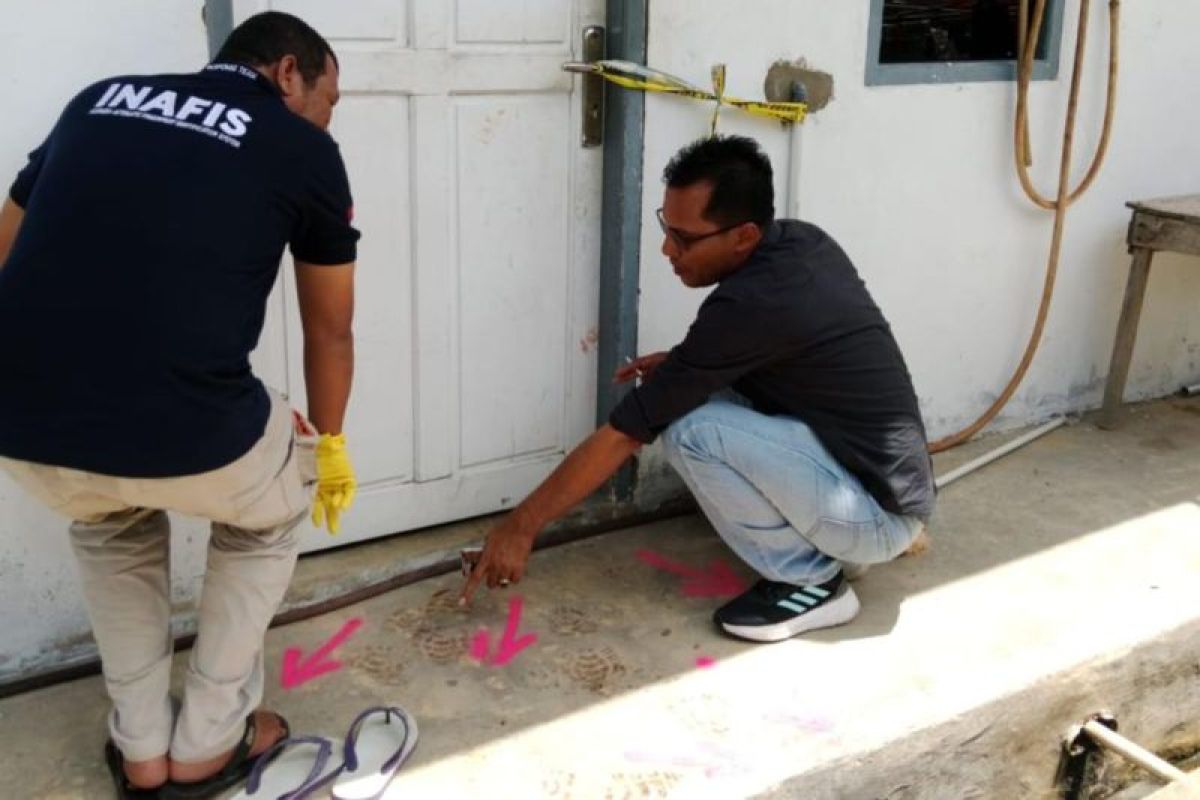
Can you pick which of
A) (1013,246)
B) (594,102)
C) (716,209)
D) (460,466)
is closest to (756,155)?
(716,209)

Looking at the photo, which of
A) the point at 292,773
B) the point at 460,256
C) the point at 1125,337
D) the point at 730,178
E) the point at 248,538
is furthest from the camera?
the point at 1125,337

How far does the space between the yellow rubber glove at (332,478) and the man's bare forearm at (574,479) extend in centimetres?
45

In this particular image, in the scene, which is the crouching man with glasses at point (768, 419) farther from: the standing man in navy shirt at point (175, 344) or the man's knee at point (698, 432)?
the standing man in navy shirt at point (175, 344)

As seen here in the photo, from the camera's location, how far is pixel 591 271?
3.55 m

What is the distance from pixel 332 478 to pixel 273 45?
86 cm

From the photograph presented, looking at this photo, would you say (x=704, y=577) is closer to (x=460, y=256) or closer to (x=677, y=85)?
(x=460, y=256)

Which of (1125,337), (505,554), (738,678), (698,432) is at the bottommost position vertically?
(738,678)

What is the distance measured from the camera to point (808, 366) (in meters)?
2.98

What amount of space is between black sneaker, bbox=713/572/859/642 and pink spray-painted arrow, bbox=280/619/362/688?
0.94 metres

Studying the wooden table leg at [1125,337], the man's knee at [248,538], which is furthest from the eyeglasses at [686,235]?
the wooden table leg at [1125,337]

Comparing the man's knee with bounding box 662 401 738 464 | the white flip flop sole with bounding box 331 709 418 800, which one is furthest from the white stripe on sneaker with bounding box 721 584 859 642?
the white flip flop sole with bounding box 331 709 418 800

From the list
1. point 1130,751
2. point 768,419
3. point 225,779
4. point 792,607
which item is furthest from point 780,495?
point 225,779

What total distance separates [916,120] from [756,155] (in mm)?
1285

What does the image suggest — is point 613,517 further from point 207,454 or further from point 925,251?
point 207,454
